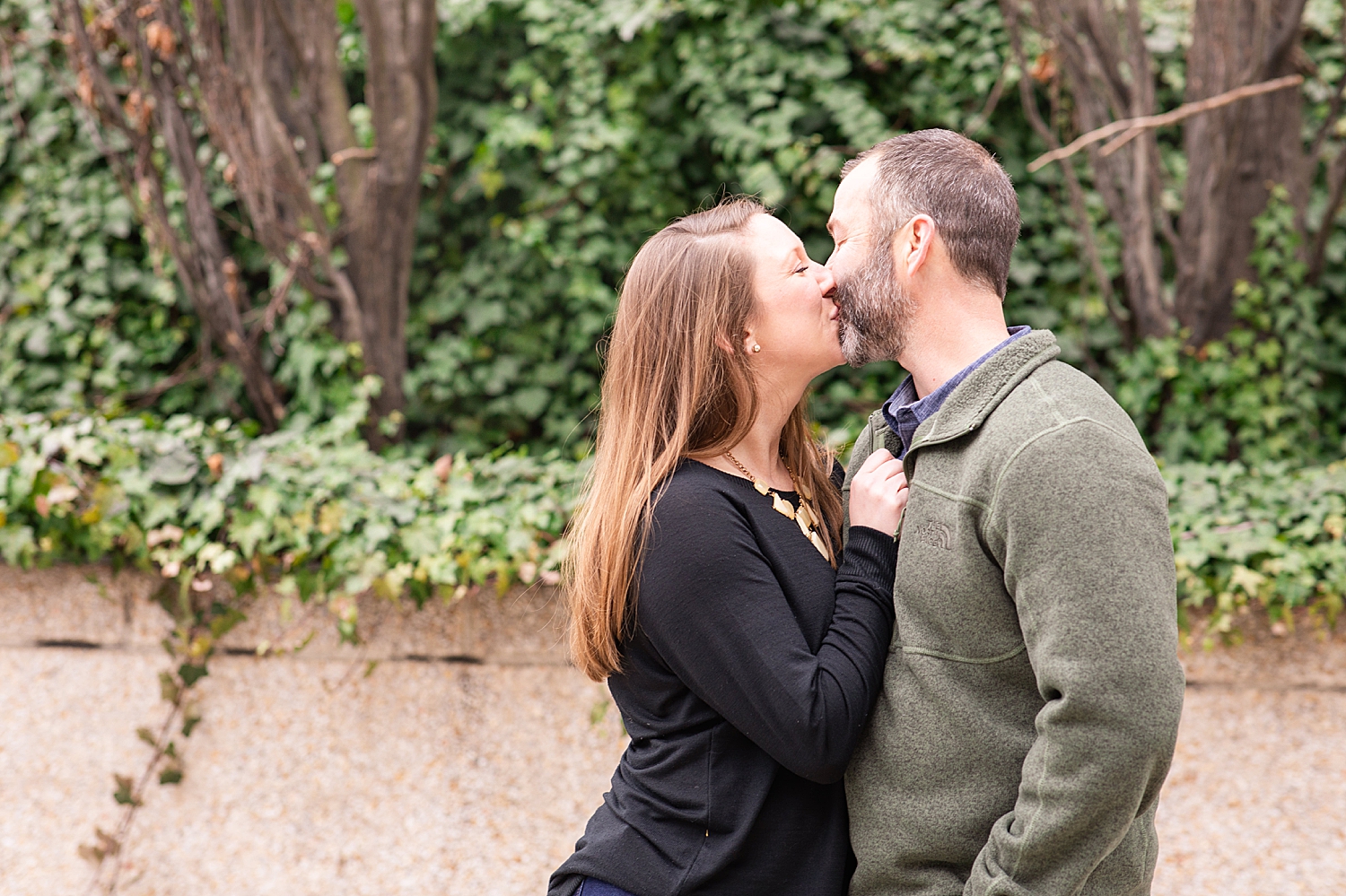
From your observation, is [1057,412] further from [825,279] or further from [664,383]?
[664,383]

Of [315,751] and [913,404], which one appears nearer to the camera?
[913,404]

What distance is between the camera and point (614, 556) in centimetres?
151

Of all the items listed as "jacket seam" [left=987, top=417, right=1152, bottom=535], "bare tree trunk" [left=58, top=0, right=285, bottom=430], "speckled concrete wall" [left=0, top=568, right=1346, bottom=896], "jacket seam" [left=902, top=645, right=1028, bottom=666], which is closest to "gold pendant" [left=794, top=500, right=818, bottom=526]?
"jacket seam" [left=902, top=645, right=1028, bottom=666]

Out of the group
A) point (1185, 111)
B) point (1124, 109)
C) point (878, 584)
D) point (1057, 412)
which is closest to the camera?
point (1057, 412)

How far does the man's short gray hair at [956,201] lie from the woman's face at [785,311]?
176 millimetres

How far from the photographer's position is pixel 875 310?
5.07 feet

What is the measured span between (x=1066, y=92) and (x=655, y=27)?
1.69 meters

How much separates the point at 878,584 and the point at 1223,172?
9.02 ft

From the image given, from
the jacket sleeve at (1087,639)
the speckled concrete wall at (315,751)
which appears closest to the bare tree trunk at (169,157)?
the speckled concrete wall at (315,751)

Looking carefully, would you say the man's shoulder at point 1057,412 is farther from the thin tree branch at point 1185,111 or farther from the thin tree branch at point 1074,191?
the thin tree branch at point 1074,191

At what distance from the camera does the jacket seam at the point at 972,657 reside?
1.31 m

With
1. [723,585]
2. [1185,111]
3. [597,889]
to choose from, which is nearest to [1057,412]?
[723,585]

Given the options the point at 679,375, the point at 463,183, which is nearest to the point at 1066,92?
the point at 463,183

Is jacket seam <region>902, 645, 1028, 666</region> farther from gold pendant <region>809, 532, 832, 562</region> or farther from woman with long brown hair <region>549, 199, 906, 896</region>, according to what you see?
gold pendant <region>809, 532, 832, 562</region>
